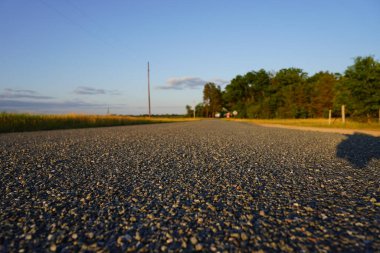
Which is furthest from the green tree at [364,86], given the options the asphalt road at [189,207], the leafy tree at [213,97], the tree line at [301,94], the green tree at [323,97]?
the leafy tree at [213,97]

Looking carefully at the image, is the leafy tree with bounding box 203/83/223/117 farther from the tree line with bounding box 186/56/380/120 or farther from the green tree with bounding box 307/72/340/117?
the green tree with bounding box 307/72/340/117

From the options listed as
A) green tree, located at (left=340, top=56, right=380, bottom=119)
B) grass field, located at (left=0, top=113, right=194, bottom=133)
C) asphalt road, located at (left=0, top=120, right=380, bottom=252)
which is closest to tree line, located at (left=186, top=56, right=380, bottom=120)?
green tree, located at (left=340, top=56, right=380, bottom=119)

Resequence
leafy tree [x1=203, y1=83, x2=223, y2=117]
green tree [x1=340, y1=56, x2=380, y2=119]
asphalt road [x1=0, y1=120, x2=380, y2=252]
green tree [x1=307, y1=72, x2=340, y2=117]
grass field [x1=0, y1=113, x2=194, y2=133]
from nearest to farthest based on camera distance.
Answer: asphalt road [x1=0, y1=120, x2=380, y2=252] → grass field [x1=0, y1=113, x2=194, y2=133] → green tree [x1=340, y1=56, x2=380, y2=119] → green tree [x1=307, y1=72, x2=340, y2=117] → leafy tree [x1=203, y1=83, x2=223, y2=117]

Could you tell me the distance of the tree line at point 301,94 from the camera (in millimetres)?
23812

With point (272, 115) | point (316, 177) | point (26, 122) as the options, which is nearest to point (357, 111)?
point (316, 177)

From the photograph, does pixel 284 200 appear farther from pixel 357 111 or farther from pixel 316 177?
pixel 357 111

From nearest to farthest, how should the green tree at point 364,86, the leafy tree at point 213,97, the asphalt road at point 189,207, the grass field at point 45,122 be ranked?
the asphalt road at point 189,207
the grass field at point 45,122
the green tree at point 364,86
the leafy tree at point 213,97

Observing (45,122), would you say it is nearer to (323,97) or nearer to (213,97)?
(323,97)

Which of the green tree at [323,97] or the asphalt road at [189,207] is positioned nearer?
the asphalt road at [189,207]

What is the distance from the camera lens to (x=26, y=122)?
56.8ft

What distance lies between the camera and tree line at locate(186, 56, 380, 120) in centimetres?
2381

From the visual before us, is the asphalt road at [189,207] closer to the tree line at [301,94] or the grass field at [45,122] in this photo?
the grass field at [45,122]

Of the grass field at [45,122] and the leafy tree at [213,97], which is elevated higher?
the leafy tree at [213,97]

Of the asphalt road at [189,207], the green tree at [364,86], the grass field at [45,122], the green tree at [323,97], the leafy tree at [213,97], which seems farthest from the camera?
the leafy tree at [213,97]
